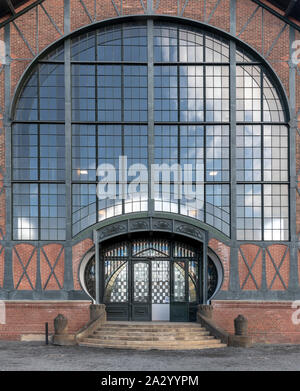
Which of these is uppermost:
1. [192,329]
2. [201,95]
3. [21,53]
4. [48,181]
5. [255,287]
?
[21,53]

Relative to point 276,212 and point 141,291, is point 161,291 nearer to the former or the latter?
point 141,291

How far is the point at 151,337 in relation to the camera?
62.7ft

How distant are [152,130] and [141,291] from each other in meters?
6.79

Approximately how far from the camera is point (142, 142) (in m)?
22.0

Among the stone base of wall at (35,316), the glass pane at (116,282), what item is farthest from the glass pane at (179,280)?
the stone base of wall at (35,316)

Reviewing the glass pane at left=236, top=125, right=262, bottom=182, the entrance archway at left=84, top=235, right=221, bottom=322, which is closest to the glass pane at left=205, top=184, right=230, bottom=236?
the glass pane at left=236, top=125, right=262, bottom=182

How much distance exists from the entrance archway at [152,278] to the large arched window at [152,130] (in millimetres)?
1621

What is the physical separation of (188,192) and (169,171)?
1178 mm

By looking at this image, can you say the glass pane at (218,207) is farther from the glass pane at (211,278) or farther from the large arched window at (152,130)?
the glass pane at (211,278)

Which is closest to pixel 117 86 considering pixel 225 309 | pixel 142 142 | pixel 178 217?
pixel 142 142

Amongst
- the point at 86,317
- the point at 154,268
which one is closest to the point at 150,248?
the point at 154,268

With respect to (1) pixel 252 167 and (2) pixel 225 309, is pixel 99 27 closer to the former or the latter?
(1) pixel 252 167

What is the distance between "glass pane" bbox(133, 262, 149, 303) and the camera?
2222cm

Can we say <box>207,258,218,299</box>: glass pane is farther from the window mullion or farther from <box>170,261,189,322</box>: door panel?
the window mullion
